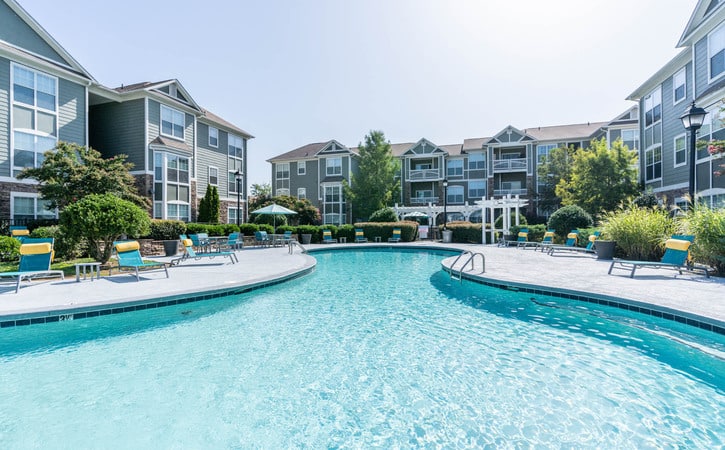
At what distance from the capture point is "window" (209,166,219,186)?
83.9 feet

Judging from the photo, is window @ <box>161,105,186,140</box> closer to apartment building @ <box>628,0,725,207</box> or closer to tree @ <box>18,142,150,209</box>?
tree @ <box>18,142,150,209</box>

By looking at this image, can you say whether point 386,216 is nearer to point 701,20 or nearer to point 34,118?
point 701,20

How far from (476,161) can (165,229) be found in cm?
2888

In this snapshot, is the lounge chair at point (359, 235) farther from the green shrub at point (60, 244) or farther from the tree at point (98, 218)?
the tree at point (98, 218)

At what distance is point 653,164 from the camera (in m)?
20.4

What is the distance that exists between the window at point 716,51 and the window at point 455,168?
2170 centimetres

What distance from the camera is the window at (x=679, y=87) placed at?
17.6m

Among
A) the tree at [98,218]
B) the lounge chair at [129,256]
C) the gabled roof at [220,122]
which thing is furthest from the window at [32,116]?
the lounge chair at [129,256]

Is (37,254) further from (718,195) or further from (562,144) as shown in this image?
(562,144)

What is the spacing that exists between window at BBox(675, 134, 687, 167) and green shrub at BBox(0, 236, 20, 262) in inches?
1052

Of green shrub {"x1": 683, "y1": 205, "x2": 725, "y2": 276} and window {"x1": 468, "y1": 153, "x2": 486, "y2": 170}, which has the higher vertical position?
window {"x1": 468, "y1": 153, "x2": 486, "y2": 170}

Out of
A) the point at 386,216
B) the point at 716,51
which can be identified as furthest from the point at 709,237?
the point at 386,216

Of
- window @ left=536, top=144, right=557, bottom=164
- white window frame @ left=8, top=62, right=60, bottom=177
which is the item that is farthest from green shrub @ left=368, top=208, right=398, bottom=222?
white window frame @ left=8, top=62, right=60, bottom=177

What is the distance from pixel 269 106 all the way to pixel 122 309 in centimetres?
1699
